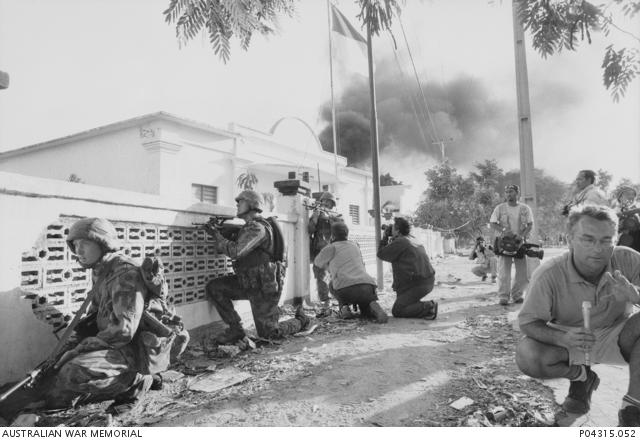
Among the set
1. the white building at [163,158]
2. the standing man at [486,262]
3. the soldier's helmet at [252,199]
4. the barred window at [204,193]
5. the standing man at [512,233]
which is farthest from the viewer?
the barred window at [204,193]

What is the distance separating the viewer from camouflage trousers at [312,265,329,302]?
6785 mm

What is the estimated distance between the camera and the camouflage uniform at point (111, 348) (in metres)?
2.55

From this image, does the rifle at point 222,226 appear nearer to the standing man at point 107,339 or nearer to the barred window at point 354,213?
the standing man at point 107,339

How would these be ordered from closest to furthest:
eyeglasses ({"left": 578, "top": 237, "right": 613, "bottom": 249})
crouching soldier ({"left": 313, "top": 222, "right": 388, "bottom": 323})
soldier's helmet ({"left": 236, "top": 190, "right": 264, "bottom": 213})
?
eyeglasses ({"left": 578, "top": 237, "right": 613, "bottom": 249}) < soldier's helmet ({"left": 236, "top": 190, "right": 264, "bottom": 213}) < crouching soldier ({"left": 313, "top": 222, "right": 388, "bottom": 323})

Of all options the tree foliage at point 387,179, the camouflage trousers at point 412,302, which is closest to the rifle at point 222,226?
the camouflage trousers at point 412,302

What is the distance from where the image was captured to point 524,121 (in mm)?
5410

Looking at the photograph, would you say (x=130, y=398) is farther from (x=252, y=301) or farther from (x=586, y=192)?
(x=586, y=192)

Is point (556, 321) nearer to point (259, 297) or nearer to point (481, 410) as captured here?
point (481, 410)

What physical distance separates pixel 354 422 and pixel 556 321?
4.80 feet

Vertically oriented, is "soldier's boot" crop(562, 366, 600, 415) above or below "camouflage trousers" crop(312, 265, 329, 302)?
below

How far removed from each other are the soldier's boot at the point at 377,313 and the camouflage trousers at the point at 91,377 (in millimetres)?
3422

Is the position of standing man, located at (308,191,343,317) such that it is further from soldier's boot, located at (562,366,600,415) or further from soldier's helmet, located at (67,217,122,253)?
soldier's boot, located at (562,366,600,415)

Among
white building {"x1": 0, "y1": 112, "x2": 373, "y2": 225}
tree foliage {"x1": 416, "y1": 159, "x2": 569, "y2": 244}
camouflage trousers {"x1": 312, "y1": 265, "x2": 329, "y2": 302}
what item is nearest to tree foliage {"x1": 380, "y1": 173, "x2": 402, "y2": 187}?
tree foliage {"x1": 416, "y1": 159, "x2": 569, "y2": 244}
